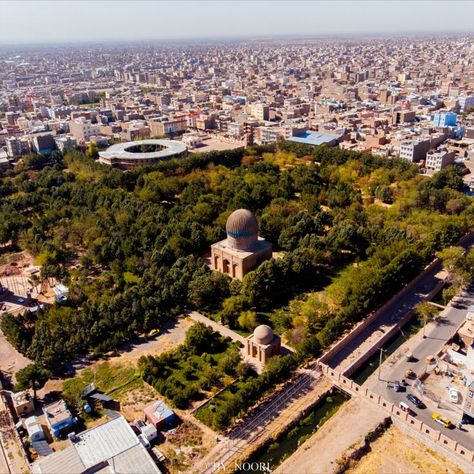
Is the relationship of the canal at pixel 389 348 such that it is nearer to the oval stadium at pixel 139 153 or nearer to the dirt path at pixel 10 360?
the dirt path at pixel 10 360

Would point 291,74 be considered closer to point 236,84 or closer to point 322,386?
point 236,84

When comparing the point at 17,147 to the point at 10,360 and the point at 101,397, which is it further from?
the point at 101,397

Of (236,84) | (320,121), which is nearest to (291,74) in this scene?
(236,84)

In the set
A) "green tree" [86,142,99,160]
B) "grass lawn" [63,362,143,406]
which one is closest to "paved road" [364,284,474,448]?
"grass lawn" [63,362,143,406]

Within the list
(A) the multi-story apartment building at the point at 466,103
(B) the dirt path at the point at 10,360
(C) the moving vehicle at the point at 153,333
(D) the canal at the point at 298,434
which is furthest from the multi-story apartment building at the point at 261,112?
(D) the canal at the point at 298,434

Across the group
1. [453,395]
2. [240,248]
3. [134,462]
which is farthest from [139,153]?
[453,395]

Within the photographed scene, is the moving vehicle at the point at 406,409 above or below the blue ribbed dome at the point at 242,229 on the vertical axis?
below

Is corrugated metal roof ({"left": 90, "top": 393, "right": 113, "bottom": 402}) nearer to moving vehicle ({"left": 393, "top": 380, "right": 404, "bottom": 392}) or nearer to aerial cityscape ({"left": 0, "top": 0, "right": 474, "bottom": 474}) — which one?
aerial cityscape ({"left": 0, "top": 0, "right": 474, "bottom": 474})
